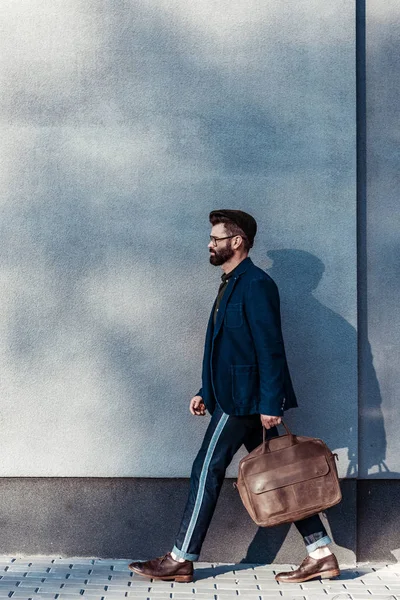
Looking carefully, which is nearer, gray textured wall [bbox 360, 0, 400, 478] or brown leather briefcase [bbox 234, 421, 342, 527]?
brown leather briefcase [bbox 234, 421, 342, 527]

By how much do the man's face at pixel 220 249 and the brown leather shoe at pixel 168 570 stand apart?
1704 mm

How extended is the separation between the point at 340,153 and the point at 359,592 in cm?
261

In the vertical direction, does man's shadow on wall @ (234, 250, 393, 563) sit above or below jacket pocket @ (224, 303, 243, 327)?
below

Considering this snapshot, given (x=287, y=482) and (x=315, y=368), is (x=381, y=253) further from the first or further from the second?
(x=287, y=482)

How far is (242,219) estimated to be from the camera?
15.8ft

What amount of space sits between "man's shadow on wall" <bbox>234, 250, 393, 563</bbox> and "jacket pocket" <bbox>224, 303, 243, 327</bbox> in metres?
0.64

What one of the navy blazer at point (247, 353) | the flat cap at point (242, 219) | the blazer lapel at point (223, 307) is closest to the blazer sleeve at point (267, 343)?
the navy blazer at point (247, 353)

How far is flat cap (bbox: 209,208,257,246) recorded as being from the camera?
4.80m

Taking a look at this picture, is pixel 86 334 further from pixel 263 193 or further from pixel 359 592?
pixel 359 592

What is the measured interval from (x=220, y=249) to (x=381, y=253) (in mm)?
1139

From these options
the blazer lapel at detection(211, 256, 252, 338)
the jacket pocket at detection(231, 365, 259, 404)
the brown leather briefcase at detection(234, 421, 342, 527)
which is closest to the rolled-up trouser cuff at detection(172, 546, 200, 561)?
the brown leather briefcase at detection(234, 421, 342, 527)

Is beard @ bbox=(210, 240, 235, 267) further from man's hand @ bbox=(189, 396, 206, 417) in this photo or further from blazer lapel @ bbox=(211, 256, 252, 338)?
man's hand @ bbox=(189, 396, 206, 417)

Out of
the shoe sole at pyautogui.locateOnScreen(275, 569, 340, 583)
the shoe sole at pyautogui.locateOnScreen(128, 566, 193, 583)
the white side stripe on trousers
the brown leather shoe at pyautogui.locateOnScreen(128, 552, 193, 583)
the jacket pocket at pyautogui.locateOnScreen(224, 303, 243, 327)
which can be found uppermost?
the jacket pocket at pyautogui.locateOnScreen(224, 303, 243, 327)

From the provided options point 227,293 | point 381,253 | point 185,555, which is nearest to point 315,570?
point 185,555
